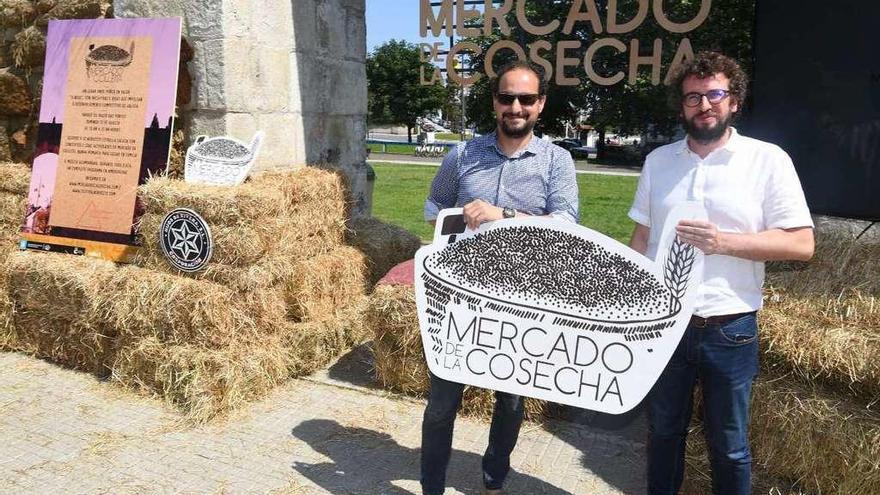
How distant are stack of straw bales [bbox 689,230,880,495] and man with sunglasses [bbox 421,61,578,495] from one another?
44.3 inches

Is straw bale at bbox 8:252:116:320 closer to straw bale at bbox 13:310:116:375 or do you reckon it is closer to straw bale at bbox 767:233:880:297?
straw bale at bbox 13:310:116:375

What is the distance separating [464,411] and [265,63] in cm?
258

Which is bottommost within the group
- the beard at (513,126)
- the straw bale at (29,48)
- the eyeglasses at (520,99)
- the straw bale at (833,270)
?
the straw bale at (833,270)

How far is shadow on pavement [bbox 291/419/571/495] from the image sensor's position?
3.12 metres

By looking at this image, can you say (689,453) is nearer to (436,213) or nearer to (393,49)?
(436,213)

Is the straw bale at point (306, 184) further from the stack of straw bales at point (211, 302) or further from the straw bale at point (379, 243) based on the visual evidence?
the straw bale at point (379, 243)

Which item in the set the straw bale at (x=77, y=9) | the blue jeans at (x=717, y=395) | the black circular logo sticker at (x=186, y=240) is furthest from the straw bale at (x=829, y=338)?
the straw bale at (x=77, y=9)

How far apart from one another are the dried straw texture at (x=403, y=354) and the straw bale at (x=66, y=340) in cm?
170

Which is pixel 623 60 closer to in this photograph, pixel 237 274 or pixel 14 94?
pixel 237 274

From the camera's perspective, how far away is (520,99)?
2.48 meters

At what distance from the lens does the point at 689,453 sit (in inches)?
126

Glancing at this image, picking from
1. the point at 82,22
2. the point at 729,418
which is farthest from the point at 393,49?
the point at 729,418

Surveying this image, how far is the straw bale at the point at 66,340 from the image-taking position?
429 cm

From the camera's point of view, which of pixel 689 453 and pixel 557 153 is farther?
pixel 689 453
